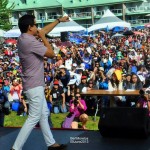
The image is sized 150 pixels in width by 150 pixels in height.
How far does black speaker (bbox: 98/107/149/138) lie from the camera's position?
6387 mm

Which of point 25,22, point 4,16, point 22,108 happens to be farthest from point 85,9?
point 25,22

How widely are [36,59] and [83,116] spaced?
4.73m

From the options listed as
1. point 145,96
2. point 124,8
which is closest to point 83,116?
point 145,96

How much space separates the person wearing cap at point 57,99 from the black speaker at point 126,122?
672 centimetres

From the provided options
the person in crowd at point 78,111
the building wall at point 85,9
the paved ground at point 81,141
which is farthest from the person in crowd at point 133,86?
the building wall at point 85,9

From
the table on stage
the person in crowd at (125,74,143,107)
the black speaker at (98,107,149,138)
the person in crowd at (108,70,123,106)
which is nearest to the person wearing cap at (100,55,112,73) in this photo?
the person in crowd at (108,70,123,106)

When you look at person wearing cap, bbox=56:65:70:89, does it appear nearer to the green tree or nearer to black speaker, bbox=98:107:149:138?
black speaker, bbox=98:107:149:138

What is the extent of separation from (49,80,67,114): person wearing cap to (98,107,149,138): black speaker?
6720 mm

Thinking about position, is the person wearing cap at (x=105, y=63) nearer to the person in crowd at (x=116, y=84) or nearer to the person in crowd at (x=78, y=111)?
the person in crowd at (x=116, y=84)

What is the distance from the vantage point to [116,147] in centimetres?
613

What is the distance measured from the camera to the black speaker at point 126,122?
21.0 ft

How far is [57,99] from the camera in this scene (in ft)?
44.3

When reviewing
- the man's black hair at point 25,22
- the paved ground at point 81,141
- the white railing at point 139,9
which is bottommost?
the white railing at point 139,9

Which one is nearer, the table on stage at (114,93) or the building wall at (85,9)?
the table on stage at (114,93)
